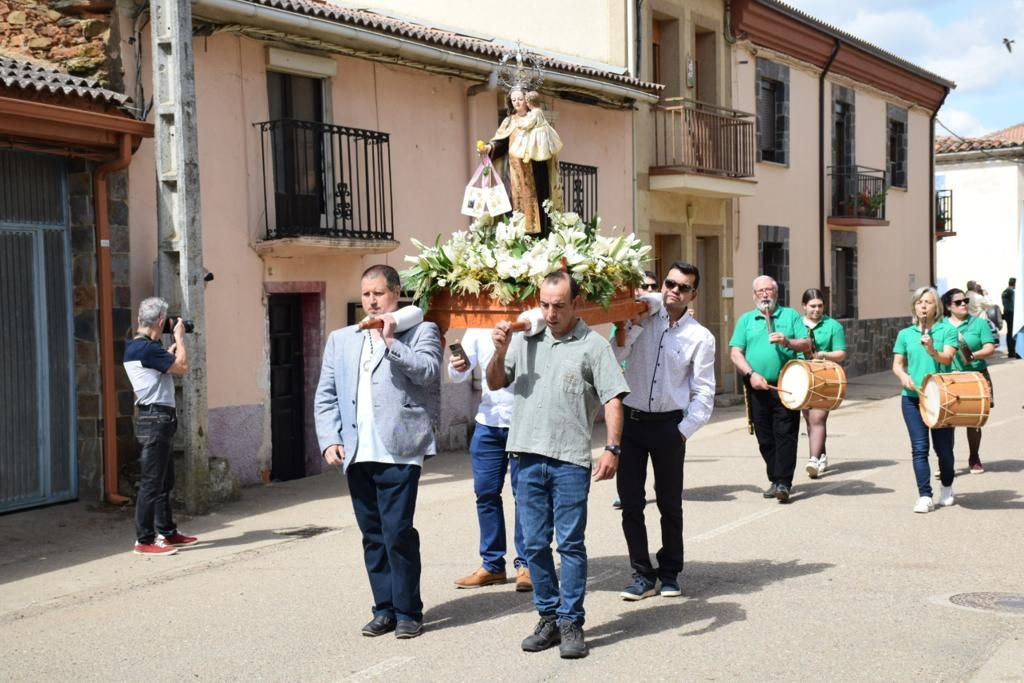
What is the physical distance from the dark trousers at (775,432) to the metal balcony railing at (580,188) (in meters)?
6.24

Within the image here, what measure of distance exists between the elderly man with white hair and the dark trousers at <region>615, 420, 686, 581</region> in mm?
3360

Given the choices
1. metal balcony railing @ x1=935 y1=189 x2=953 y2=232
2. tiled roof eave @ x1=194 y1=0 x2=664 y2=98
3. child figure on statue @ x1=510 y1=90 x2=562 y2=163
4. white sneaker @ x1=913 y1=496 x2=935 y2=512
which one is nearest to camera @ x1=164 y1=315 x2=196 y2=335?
tiled roof eave @ x1=194 y1=0 x2=664 y2=98

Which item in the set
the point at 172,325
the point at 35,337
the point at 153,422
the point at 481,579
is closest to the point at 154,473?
the point at 153,422

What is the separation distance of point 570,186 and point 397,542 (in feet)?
35.8

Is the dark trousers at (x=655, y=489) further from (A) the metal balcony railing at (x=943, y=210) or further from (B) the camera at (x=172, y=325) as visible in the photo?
(A) the metal balcony railing at (x=943, y=210)

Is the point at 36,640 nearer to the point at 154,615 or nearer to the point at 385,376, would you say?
the point at 154,615

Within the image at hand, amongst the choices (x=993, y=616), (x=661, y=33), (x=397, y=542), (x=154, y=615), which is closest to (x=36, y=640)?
(x=154, y=615)

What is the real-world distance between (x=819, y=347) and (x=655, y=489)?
4.77 m

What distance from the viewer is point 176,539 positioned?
895 centimetres

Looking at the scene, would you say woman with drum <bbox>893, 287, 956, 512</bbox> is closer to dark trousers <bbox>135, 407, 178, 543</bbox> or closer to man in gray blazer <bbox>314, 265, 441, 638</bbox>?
man in gray blazer <bbox>314, 265, 441, 638</bbox>

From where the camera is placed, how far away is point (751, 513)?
951 centimetres

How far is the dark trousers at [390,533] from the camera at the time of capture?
6.03 m

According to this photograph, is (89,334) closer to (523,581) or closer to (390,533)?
(523,581)

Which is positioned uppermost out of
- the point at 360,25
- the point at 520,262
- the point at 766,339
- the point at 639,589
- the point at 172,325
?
the point at 360,25
